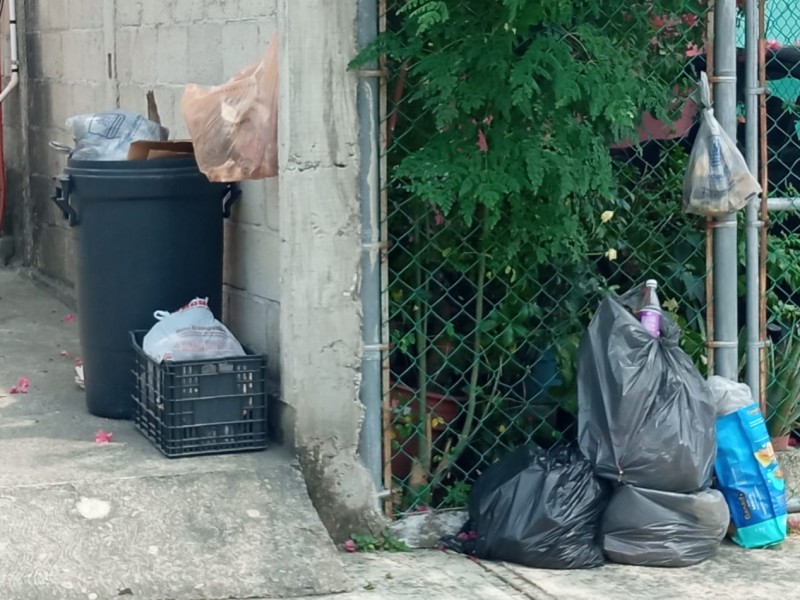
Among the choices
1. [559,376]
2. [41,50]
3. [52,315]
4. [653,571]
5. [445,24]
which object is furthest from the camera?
[41,50]

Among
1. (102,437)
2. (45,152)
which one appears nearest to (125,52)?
(45,152)

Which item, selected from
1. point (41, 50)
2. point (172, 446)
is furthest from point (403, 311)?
point (41, 50)

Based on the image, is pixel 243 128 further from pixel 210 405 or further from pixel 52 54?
pixel 52 54

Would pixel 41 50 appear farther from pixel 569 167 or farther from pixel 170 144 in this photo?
pixel 569 167

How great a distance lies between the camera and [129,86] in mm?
6809

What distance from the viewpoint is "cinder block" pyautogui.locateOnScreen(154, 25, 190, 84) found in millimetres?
5836

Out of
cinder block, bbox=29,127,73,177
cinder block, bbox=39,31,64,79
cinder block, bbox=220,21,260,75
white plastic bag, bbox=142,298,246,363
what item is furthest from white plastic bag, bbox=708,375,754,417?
cinder block, bbox=39,31,64,79

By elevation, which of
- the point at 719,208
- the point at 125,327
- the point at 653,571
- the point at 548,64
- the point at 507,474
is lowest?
the point at 653,571

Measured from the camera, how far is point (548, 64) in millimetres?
4363

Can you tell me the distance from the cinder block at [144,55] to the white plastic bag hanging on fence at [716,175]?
263cm

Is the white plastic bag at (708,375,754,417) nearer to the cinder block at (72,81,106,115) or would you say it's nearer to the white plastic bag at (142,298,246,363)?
the white plastic bag at (142,298,246,363)

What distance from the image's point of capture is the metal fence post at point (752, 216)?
5.07m

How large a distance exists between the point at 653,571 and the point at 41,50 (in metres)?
5.73

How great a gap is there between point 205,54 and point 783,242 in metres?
2.46
